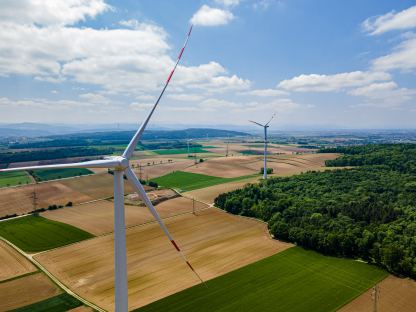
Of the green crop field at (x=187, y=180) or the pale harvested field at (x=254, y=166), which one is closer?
the green crop field at (x=187, y=180)

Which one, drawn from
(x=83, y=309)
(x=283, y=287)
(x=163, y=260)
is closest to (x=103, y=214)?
(x=163, y=260)

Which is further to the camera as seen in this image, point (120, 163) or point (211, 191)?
point (211, 191)

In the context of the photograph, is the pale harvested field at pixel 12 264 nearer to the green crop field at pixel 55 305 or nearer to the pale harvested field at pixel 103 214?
the green crop field at pixel 55 305

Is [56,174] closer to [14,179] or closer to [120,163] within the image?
[14,179]

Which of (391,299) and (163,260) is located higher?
(391,299)

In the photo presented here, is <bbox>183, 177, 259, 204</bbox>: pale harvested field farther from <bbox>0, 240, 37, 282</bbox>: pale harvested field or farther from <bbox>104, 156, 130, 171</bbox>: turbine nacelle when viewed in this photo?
<bbox>104, 156, 130, 171</bbox>: turbine nacelle

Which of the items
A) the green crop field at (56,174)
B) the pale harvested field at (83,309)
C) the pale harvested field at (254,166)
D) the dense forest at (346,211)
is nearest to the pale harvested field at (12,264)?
the pale harvested field at (83,309)
